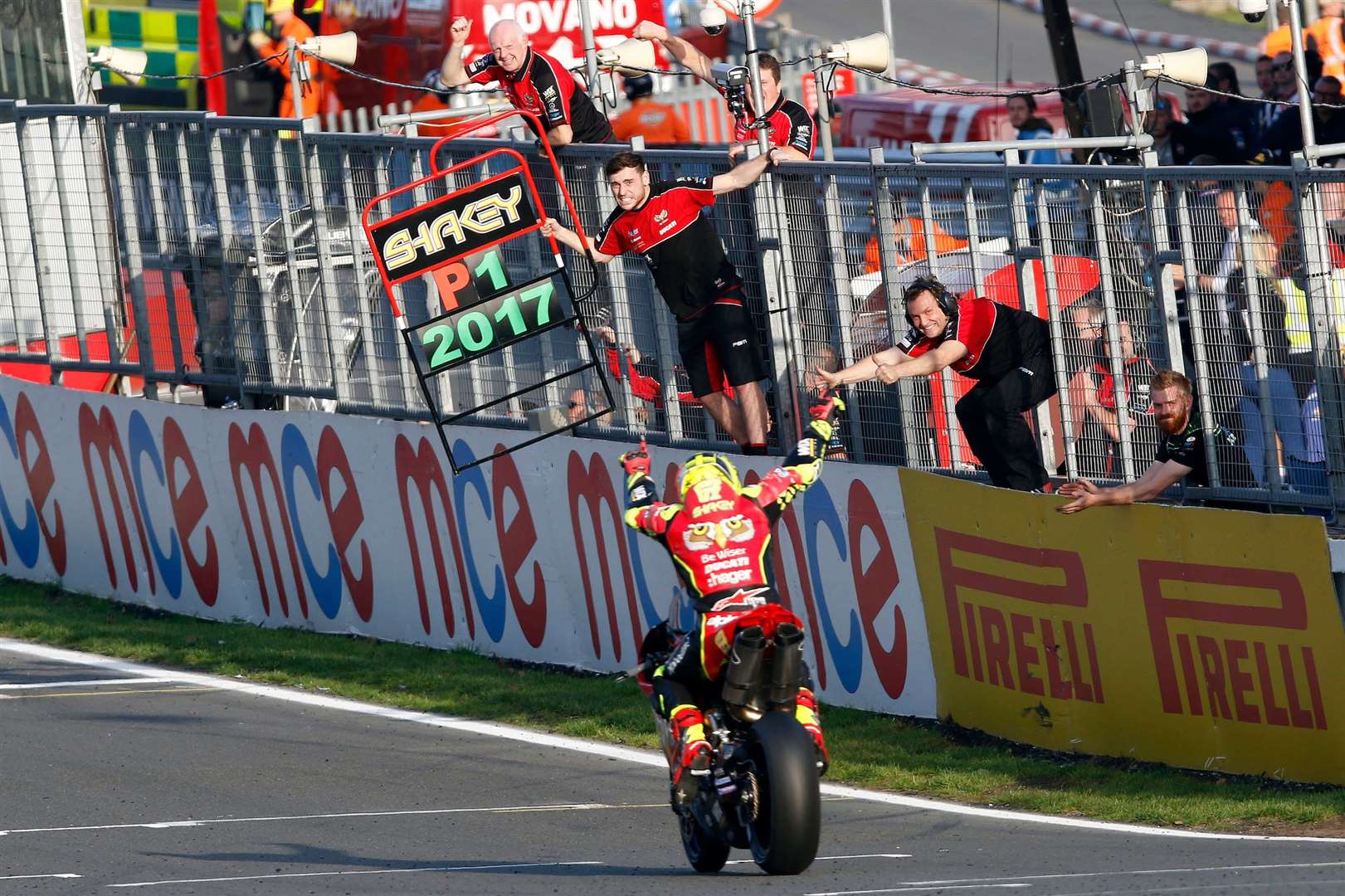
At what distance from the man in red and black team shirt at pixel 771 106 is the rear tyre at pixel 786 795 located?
5.55 m

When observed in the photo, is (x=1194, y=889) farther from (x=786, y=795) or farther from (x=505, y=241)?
(x=505, y=241)

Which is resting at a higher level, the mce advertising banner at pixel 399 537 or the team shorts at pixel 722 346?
the team shorts at pixel 722 346

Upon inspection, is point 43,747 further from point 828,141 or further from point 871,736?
point 828,141

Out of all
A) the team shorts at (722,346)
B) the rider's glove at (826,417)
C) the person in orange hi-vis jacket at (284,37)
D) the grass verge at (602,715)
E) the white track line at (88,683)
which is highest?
the person in orange hi-vis jacket at (284,37)

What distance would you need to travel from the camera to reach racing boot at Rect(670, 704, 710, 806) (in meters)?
8.61

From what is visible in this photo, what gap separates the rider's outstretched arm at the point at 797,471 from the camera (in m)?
9.12

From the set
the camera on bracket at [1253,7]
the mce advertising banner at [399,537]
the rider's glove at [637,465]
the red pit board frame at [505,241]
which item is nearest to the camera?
the rider's glove at [637,465]

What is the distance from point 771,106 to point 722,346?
155 cm

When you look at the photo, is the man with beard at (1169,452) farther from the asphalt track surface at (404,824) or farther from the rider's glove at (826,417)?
the rider's glove at (826,417)

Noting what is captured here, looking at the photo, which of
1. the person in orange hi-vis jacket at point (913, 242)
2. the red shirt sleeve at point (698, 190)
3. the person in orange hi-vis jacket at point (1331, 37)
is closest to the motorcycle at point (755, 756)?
the person in orange hi-vis jacket at point (913, 242)

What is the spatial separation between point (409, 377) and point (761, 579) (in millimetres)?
6788

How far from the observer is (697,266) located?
12.5m

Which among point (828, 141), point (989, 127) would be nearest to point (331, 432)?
point (828, 141)

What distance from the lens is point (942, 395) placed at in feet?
39.5
